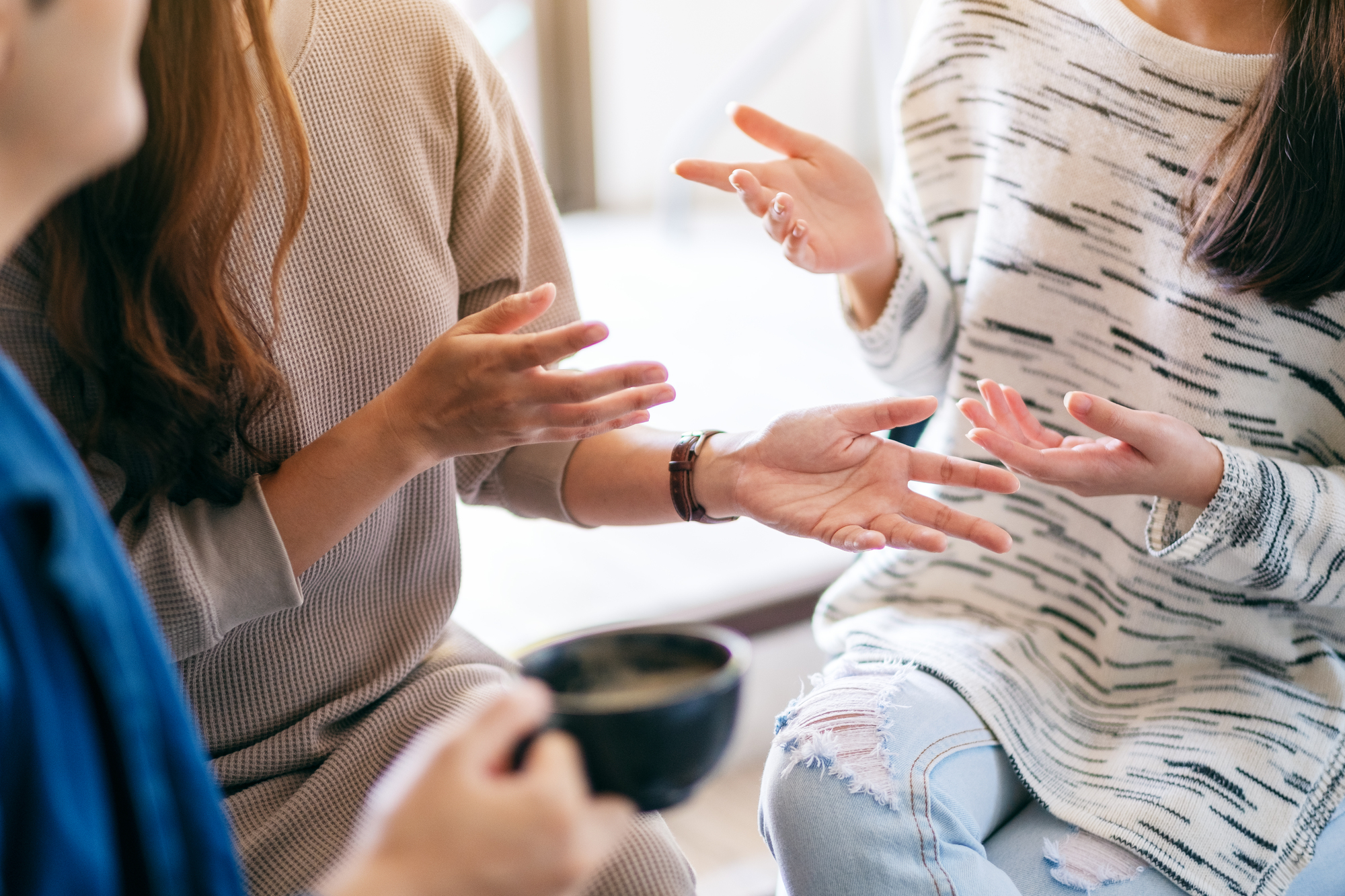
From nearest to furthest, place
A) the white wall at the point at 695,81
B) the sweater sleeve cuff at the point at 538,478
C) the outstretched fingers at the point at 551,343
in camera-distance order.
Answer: the outstretched fingers at the point at 551,343 → the sweater sleeve cuff at the point at 538,478 → the white wall at the point at 695,81

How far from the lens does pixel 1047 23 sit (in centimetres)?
108

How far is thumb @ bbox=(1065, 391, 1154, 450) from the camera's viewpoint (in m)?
A: 0.83

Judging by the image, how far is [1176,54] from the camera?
101 cm

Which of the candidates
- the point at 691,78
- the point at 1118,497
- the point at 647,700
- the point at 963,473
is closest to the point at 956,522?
the point at 963,473

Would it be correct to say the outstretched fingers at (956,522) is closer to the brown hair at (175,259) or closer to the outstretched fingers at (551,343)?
the outstretched fingers at (551,343)

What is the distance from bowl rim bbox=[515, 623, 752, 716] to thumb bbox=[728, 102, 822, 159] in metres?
0.58

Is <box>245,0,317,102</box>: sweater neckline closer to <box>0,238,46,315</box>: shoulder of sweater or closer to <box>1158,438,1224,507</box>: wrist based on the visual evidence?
<box>0,238,46,315</box>: shoulder of sweater

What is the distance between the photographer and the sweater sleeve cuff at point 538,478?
3.38ft

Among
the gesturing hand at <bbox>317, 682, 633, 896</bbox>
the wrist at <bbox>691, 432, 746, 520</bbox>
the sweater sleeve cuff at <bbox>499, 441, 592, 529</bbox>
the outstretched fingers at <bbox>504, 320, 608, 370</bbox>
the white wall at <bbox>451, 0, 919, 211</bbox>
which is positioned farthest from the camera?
the white wall at <bbox>451, 0, 919, 211</bbox>

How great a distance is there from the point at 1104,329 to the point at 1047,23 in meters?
0.31

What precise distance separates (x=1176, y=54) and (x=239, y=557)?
932mm

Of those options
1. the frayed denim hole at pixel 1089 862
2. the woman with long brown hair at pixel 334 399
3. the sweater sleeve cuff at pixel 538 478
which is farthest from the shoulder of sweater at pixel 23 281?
the frayed denim hole at pixel 1089 862

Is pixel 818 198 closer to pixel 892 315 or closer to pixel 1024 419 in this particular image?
pixel 892 315

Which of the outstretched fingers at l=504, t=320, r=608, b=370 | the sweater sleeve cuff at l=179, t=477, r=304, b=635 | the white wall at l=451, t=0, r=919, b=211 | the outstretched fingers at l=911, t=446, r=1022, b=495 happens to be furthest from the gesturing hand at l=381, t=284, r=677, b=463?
the white wall at l=451, t=0, r=919, b=211
